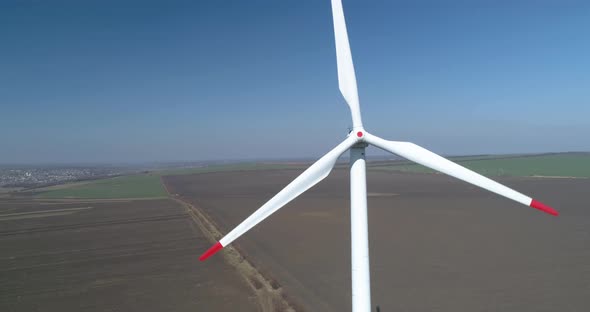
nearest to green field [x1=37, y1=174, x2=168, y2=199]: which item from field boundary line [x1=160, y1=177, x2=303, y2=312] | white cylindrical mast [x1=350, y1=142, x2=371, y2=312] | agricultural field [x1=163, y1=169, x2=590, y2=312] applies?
agricultural field [x1=163, y1=169, x2=590, y2=312]

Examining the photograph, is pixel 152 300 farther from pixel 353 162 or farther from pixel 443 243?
pixel 443 243

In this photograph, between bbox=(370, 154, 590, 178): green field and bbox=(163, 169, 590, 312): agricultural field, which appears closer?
bbox=(163, 169, 590, 312): agricultural field

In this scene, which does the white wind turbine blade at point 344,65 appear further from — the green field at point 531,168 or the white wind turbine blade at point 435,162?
the green field at point 531,168

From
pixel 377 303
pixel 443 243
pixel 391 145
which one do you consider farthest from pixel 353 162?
pixel 443 243

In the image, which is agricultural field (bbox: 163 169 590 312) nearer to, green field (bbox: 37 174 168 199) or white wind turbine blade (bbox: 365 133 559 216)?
white wind turbine blade (bbox: 365 133 559 216)

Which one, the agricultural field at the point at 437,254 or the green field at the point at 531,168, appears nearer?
the agricultural field at the point at 437,254

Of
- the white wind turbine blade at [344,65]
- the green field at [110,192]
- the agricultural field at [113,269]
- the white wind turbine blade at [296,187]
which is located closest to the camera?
the white wind turbine blade at [296,187]

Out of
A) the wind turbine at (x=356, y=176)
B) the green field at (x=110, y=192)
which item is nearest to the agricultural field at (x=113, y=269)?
the wind turbine at (x=356, y=176)
